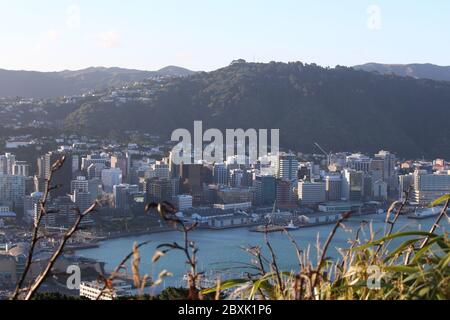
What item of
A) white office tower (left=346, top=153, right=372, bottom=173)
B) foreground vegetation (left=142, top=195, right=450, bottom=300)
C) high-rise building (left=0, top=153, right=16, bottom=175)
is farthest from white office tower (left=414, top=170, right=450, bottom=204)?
foreground vegetation (left=142, top=195, right=450, bottom=300)

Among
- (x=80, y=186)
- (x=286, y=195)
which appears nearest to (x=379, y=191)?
(x=286, y=195)

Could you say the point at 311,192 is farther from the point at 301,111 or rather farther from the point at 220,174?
the point at 301,111

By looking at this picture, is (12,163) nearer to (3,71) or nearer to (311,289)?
(311,289)

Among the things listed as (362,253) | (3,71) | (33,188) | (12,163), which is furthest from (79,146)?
(362,253)

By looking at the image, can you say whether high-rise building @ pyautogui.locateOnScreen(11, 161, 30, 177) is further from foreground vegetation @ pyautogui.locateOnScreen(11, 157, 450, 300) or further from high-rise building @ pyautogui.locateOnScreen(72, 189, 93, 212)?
foreground vegetation @ pyautogui.locateOnScreen(11, 157, 450, 300)

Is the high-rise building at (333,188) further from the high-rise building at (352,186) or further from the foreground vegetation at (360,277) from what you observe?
the foreground vegetation at (360,277)

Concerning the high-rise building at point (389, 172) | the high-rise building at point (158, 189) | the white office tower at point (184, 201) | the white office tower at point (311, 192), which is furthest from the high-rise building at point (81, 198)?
the high-rise building at point (389, 172)
